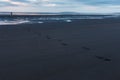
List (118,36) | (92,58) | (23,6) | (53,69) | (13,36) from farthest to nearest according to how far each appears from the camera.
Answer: (23,6)
(118,36)
(13,36)
(92,58)
(53,69)

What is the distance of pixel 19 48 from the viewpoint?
8758 mm

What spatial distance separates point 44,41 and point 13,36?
172cm

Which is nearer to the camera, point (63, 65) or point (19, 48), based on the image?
point (63, 65)

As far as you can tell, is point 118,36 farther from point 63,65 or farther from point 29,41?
point 63,65

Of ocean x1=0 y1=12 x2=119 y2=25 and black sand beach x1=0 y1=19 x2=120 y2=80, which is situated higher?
black sand beach x1=0 y1=19 x2=120 y2=80

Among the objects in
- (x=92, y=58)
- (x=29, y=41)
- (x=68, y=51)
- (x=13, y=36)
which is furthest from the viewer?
(x=13, y=36)

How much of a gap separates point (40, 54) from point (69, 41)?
2.48m

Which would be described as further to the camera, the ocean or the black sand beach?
the ocean

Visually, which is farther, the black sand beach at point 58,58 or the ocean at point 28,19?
the ocean at point 28,19

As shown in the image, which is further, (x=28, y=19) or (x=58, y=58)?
(x=28, y=19)

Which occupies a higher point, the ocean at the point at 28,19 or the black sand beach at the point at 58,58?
the black sand beach at the point at 58,58

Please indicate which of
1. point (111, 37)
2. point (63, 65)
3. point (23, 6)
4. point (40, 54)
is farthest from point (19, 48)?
point (23, 6)

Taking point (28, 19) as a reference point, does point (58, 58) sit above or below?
above

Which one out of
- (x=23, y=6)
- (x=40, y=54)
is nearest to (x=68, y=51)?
(x=40, y=54)
